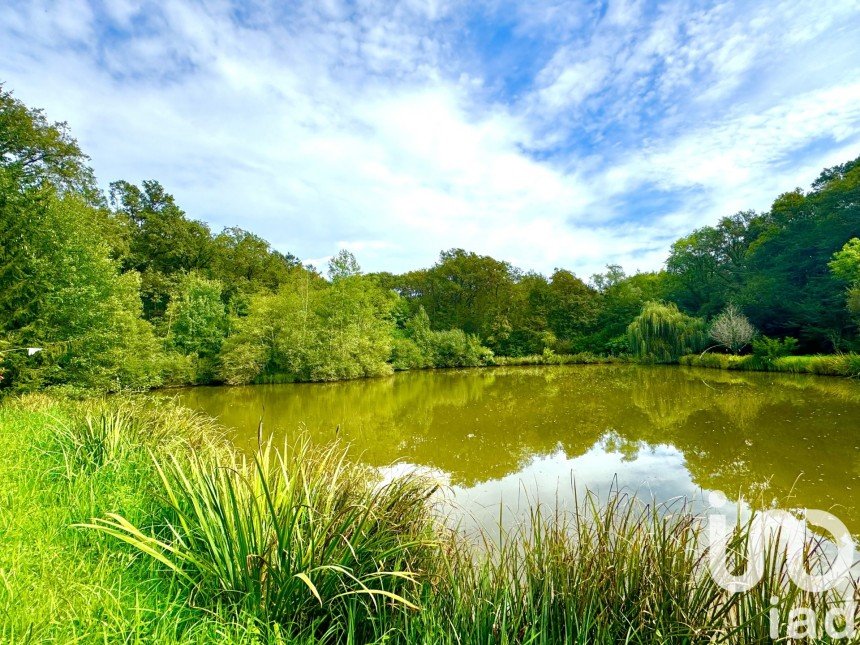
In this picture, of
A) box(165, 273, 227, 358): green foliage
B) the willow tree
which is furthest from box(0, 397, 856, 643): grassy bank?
the willow tree

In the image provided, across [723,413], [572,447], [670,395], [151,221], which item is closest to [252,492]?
[572,447]

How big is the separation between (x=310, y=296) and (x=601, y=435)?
60.5 ft

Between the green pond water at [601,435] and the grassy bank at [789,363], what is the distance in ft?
2.82

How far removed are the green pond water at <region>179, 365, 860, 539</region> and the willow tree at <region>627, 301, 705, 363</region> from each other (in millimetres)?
6890

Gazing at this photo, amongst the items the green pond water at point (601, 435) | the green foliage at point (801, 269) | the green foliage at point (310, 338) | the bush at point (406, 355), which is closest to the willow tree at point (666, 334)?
the green foliage at point (801, 269)

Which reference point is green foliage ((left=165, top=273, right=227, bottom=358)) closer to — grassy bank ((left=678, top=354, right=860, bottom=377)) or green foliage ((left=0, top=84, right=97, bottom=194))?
green foliage ((left=0, top=84, right=97, bottom=194))

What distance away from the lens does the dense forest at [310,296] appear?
7.84m

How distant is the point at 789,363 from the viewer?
55.1 ft

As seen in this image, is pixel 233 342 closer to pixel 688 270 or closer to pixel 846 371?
pixel 846 371

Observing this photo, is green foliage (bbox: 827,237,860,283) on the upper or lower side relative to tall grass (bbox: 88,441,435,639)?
upper

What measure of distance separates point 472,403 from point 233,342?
12611 mm

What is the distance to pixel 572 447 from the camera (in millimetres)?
7355

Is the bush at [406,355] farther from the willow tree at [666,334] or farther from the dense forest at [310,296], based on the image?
the willow tree at [666,334]

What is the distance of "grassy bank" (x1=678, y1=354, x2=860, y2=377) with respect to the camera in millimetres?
14328
